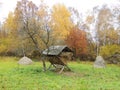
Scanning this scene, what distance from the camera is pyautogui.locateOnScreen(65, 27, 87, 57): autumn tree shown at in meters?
46.1

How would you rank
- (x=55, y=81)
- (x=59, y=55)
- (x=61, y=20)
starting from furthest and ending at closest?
(x=61, y=20) → (x=59, y=55) → (x=55, y=81)

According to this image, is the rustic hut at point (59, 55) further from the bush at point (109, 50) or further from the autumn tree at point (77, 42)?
the autumn tree at point (77, 42)

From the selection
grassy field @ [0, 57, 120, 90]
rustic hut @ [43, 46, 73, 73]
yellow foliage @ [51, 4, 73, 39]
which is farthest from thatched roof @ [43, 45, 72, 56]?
yellow foliage @ [51, 4, 73, 39]

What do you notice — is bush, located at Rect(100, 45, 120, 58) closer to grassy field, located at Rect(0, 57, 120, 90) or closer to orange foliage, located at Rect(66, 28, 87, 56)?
orange foliage, located at Rect(66, 28, 87, 56)

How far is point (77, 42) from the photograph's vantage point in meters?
46.3

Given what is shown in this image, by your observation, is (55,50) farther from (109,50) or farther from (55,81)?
(109,50)

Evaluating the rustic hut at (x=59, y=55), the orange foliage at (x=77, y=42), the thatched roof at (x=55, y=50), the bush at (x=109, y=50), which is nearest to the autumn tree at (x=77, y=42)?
the orange foliage at (x=77, y=42)

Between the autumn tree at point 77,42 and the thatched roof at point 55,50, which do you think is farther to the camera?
the autumn tree at point 77,42

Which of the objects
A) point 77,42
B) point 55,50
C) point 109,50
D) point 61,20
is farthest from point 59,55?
point 61,20

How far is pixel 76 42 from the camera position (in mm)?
46375

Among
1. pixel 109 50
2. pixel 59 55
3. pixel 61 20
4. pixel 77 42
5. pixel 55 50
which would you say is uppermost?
pixel 61 20

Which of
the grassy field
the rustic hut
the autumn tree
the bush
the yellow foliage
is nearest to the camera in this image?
the grassy field

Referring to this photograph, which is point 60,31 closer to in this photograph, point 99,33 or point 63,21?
point 63,21

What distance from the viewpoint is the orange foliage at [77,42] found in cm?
4612
